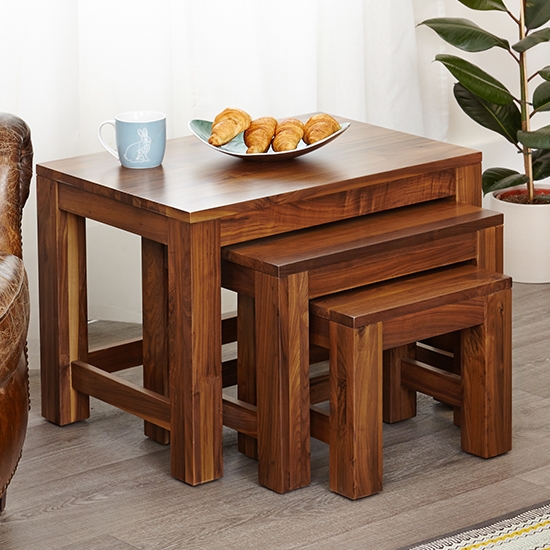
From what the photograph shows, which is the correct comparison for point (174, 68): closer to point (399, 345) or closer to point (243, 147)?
point (243, 147)

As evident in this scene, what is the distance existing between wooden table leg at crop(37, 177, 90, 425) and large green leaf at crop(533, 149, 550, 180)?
148 centimetres

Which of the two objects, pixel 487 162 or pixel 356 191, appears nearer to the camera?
pixel 356 191

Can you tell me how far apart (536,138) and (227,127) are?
1.13 meters

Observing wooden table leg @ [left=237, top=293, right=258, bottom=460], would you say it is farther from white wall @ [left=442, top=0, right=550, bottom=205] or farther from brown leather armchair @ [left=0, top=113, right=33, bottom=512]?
white wall @ [left=442, top=0, right=550, bottom=205]

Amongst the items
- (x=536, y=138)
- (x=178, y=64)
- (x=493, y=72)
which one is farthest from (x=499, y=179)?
(x=178, y=64)

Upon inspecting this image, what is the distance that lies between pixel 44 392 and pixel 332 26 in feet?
4.34

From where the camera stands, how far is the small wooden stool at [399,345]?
5.97ft

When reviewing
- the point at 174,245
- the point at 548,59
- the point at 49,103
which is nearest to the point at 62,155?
the point at 49,103

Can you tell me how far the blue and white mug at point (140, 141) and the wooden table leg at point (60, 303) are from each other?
0.15 m

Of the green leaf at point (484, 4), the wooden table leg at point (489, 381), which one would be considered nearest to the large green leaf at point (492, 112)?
the green leaf at point (484, 4)

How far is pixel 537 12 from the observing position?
3.00 m

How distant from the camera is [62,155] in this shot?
2555 millimetres

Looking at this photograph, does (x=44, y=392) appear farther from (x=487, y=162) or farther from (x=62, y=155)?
(x=487, y=162)

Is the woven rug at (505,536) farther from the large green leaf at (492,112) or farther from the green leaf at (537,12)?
the green leaf at (537,12)
